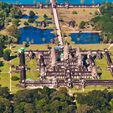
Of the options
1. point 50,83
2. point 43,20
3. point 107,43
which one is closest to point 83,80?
point 50,83

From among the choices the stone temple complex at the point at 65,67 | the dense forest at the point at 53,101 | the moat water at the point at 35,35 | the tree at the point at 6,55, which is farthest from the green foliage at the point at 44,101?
the moat water at the point at 35,35

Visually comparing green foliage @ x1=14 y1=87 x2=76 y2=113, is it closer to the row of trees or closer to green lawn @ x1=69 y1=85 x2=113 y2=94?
the row of trees

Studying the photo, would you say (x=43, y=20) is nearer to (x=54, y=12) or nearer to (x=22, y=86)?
(x=54, y=12)

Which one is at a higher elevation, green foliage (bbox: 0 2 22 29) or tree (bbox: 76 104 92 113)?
green foliage (bbox: 0 2 22 29)

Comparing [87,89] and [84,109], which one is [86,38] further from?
[84,109]

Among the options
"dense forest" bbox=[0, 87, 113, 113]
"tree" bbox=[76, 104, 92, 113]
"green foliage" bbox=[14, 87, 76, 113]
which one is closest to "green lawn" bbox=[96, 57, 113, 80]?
"dense forest" bbox=[0, 87, 113, 113]

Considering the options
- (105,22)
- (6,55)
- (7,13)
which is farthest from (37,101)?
(7,13)
